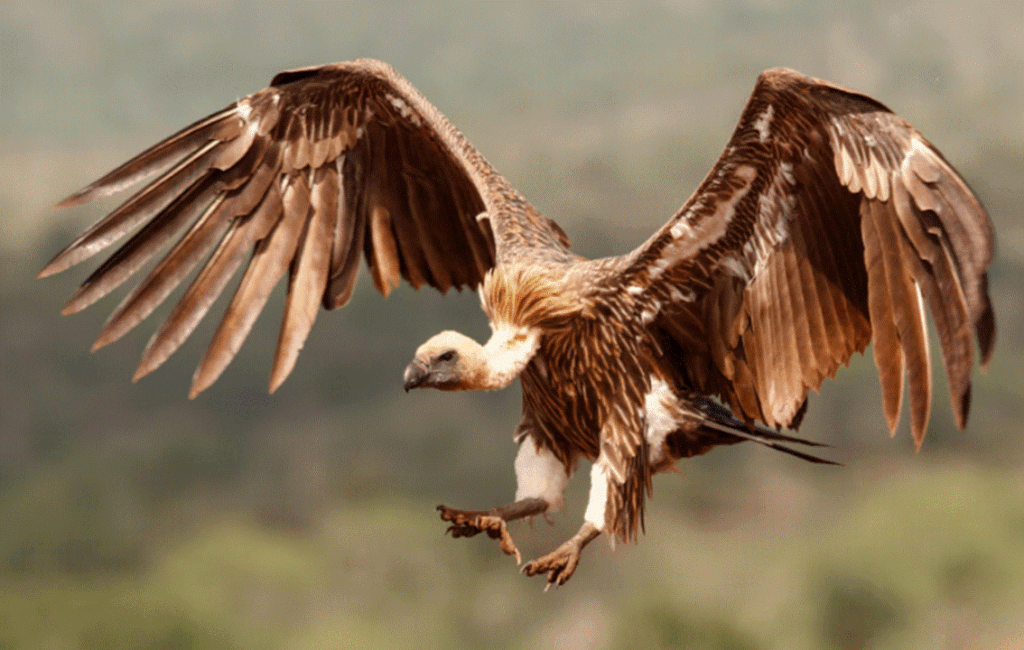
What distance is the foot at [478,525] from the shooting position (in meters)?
5.38

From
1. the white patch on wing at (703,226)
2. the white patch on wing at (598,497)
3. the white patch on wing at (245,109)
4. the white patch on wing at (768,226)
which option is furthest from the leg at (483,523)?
the white patch on wing at (245,109)

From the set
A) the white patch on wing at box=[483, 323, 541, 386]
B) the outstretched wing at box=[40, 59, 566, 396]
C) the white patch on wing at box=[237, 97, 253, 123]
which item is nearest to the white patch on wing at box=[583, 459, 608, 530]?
the white patch on wing at box=[483, 323, 541, 386]

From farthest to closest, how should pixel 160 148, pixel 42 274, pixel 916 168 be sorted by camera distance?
pixel 160 148 → pixel 42 274 → pixel 916 168

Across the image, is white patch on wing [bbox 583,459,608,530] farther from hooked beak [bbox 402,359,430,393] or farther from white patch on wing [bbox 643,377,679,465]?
hooked beak [bbox 402,359,430,393]

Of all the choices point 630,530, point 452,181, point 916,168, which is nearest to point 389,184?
point 452,181

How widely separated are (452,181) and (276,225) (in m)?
0.89

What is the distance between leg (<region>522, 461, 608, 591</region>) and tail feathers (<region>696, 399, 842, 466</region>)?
0.55 m

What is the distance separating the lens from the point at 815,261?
5484mm

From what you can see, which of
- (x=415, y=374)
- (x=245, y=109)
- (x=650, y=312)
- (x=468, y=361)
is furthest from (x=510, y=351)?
(x=245, y=109)

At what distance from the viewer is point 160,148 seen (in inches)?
234

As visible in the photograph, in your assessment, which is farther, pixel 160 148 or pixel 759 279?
pixel 160 148

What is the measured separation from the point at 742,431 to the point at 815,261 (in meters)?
0.80

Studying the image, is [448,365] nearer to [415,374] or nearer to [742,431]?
[415,374]

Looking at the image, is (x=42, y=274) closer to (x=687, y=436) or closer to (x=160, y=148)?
(x=160, y=148)
